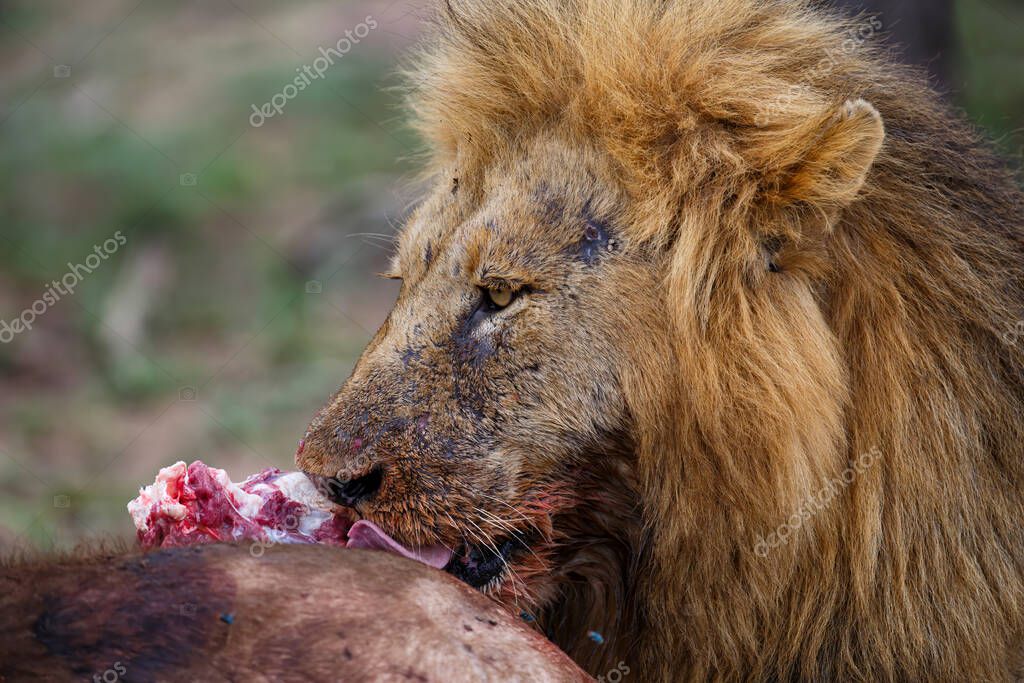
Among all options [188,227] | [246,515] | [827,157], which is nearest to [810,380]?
[827,157]

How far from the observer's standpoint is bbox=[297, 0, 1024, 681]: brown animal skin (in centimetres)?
297

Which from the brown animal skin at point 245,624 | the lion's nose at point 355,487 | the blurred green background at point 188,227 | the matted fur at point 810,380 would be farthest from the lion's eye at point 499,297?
the blurred green background at point 188,227

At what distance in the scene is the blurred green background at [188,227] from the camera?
773cm

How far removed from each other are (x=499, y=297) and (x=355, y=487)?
0.62 meters

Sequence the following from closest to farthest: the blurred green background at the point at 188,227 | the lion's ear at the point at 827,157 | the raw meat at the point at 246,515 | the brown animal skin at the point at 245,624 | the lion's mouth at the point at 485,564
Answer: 1. the brown animal skin at the point at 245,624
2. the lion's ear at the point at 827,157
3. the raw meat at the point at 246,515
4. the lion's mouth at the point at 485,564
5. the blurred green background at the point at 188,227

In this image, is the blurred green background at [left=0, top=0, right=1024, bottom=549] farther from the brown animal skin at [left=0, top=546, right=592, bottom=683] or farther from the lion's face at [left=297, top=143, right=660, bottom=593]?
the brown animal skin at [left=0, top=546, right=592, bottom=683]

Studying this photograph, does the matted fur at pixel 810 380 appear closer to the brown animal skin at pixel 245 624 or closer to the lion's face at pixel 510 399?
the lion's face at pixel 510 399

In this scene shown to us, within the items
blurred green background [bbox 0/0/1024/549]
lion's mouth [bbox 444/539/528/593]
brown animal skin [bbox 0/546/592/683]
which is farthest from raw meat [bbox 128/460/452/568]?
blurred green background [bbox 0/0/1024/549]

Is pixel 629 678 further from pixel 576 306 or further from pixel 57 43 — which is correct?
pixel 57 43

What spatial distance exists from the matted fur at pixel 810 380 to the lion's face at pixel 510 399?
3.6 inches

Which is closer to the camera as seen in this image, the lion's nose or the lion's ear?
the lion's ear

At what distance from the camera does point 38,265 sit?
9211 millimetres

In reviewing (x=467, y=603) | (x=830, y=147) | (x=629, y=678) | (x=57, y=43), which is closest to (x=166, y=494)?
(x=467, y=603)

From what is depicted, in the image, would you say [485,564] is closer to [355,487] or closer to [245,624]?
[355,487]
